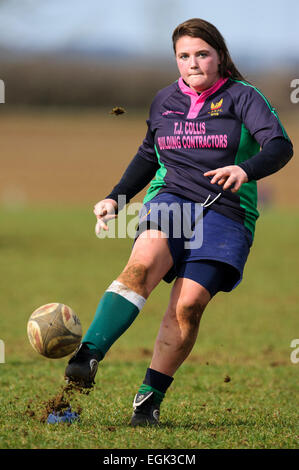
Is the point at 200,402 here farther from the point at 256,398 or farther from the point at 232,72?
the point at 232,72

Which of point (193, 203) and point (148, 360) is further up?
point (193, 203)

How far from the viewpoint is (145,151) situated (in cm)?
490

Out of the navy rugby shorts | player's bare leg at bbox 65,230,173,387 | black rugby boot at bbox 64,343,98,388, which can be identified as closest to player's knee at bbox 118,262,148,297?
player's bare leg at bbox 65,230,173,387

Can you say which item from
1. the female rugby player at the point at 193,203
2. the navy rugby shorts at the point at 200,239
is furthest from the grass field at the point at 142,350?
the navy rugby shorts at the point at 200,239

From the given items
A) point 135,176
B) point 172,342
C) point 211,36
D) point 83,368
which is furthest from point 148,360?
point 211,36

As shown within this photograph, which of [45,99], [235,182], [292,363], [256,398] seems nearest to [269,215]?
[292,363]

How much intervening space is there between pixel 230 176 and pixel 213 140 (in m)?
0.54

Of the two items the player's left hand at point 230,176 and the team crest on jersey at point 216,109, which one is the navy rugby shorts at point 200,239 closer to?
the player's left hand at point 230,176

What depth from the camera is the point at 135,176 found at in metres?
4.93

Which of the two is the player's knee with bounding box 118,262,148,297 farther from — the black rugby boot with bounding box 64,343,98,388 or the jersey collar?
the jersey collar

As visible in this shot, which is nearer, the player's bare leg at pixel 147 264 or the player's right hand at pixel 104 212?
the player's bare leg at pixel 147 264

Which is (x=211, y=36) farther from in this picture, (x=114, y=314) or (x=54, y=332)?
(x=54, y=332)

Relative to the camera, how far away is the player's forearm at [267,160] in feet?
13.6

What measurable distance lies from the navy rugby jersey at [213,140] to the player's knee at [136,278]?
0.57m
